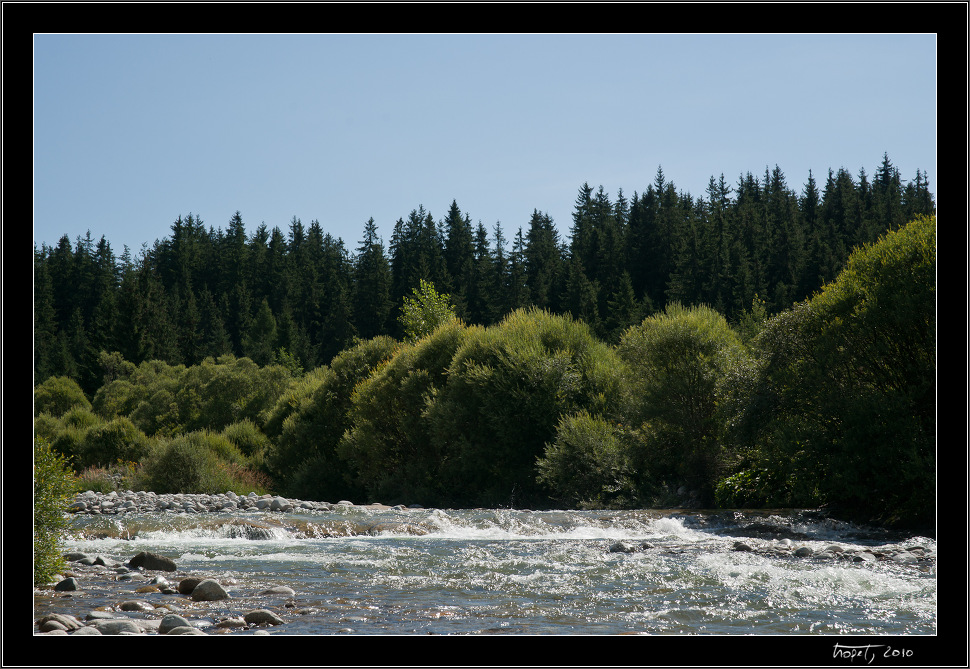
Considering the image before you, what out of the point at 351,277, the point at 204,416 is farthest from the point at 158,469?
the point at 351,277

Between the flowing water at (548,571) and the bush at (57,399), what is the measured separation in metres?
53.3

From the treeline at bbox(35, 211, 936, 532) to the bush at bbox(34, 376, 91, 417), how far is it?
465 inches

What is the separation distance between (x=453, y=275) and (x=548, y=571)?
4223 inches

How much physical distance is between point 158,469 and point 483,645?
1357 inches

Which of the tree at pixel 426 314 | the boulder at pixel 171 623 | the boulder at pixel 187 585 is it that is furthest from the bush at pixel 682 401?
the tree at pixel 426 314

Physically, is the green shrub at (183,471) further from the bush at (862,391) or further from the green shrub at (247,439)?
the bush at (862,391)

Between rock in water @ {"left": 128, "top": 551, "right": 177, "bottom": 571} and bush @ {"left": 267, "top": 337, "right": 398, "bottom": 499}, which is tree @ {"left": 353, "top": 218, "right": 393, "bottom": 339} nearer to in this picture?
bush @ {"left": 267, "top": 337, "right": 398, "bottom": 499}

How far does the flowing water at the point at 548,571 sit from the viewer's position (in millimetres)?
10016

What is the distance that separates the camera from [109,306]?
10294cm

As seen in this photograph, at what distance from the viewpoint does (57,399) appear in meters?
70.3

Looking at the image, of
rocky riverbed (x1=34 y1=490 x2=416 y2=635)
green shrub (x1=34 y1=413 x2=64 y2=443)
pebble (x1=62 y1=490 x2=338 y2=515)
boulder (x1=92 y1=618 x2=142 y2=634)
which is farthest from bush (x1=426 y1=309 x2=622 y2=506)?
green shrub (x1=34 y1=413 x2=64 y2=443)

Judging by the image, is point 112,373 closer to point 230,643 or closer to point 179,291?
point 179,291

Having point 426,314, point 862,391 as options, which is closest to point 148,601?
point 862,391
